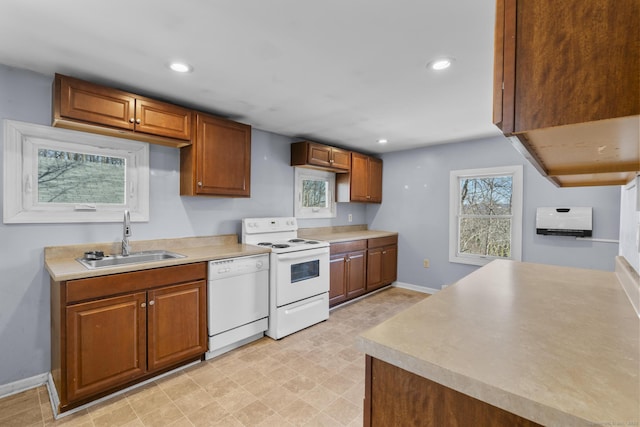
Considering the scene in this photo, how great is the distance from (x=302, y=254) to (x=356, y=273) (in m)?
1.22

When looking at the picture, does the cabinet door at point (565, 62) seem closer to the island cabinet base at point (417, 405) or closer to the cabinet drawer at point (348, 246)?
the island cabinet base at point (417, 405)

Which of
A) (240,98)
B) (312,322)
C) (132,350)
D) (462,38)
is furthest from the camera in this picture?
(312,322)

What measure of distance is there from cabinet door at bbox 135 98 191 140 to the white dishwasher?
1170 millimetres

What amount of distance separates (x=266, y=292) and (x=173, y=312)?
2.92 feet

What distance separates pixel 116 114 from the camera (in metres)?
2.20

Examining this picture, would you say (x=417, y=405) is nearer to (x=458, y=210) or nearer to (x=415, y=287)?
(x=458, y=210)

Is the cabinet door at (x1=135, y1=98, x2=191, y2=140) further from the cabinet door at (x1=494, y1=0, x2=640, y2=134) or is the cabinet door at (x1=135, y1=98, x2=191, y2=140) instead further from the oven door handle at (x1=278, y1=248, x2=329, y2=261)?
the cabinet door at (x1=494, y1=0, x2=640, y2=134)

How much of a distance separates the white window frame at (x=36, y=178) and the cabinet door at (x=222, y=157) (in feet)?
1.58

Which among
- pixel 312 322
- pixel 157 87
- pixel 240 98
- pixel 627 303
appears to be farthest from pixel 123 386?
pixel 627 303

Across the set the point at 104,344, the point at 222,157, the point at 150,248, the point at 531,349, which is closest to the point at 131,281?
the point at 104,344

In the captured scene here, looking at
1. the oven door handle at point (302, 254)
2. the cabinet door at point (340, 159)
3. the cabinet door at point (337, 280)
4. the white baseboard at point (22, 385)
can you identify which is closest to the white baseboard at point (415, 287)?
the cabinet door at point (337, 280)

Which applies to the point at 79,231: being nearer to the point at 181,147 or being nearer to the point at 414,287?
the point at 181,147

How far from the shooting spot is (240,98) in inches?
101

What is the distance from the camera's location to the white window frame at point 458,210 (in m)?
3.63
